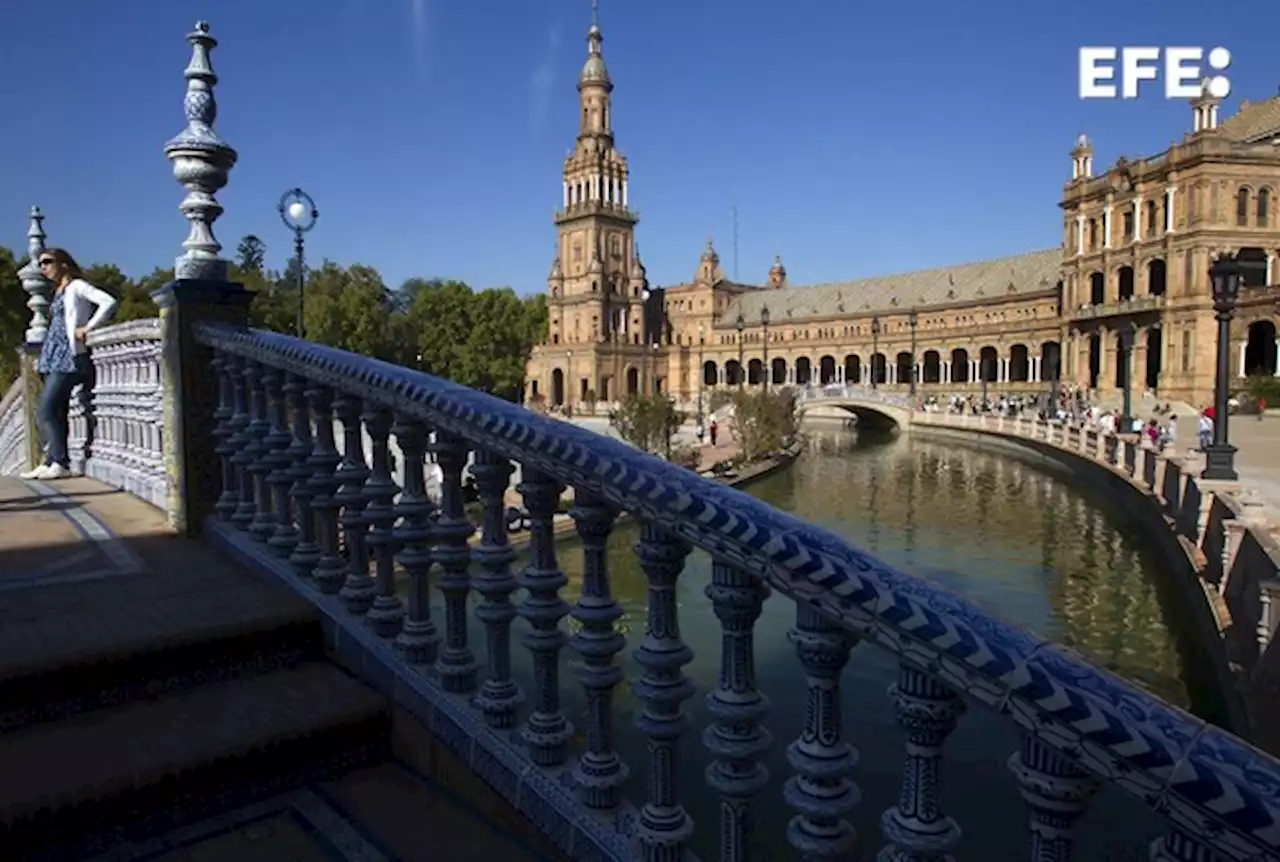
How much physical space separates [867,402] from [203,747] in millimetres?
54006

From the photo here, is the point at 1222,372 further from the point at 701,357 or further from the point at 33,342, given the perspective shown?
the point at 701,357

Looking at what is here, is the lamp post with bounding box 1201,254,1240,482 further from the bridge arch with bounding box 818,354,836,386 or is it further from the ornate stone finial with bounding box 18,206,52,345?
the bridge arch with bounding box 818,354,836,386

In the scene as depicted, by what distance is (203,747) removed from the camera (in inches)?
101

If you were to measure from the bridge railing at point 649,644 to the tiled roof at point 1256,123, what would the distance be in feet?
213

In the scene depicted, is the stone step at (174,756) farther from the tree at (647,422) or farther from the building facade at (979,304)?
the building facade at (979,304)

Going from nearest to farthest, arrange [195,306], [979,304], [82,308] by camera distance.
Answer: [195,306] < [82,308] < [979,304]

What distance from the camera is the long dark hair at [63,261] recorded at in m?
6.70

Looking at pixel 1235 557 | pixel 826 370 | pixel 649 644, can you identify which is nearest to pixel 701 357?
pixel 826 370

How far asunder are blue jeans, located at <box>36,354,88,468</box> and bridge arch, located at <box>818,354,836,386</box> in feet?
270

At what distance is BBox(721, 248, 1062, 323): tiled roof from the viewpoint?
246 ft

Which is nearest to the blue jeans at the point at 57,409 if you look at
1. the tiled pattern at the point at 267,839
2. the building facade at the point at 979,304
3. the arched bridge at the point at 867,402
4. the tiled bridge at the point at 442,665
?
the tiled bridge at the point at 442,665

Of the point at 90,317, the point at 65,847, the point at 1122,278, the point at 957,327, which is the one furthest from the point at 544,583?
the point at 957,327

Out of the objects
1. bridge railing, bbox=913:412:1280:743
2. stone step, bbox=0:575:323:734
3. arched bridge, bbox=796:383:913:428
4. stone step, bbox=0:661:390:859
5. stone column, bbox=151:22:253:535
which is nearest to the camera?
stone step, bbox=0:661:390:859

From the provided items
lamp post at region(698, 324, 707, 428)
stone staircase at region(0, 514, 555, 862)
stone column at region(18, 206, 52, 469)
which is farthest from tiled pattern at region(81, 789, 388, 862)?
lamp post at region(698, 324, 707, 428)
